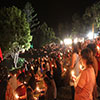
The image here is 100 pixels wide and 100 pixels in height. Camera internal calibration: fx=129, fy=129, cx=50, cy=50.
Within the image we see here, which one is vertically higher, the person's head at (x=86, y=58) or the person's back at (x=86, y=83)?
the person's head at (x=86, y=58)

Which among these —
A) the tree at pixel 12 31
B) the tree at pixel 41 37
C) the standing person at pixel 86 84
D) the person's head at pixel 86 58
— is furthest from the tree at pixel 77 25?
the standing person at pixel 86 84

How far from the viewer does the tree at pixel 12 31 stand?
14.4 meters

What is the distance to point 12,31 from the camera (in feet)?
49.5

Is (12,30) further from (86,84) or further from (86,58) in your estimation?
(86,84)

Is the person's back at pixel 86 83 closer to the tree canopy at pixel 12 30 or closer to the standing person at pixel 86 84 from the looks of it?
the standing person at pixel 86 84

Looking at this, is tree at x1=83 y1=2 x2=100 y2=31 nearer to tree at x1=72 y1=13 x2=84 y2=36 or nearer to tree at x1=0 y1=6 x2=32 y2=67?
tree at x1=72 y1=13 x2=84 y2=36

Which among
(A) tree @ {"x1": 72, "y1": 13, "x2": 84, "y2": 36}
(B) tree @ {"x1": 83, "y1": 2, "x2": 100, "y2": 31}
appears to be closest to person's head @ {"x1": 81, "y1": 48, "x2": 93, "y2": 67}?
(B) tree @ {"x1": 83, "y1": 2, "x2": 100, "y2": 31}

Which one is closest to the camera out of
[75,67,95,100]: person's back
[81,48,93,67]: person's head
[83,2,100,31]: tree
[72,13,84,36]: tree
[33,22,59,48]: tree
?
[75,67,95,100]: person's back

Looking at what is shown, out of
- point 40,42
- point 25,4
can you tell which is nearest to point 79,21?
point 40,42

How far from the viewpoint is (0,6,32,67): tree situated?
14391 mm

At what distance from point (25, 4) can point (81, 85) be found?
31999 millimetres

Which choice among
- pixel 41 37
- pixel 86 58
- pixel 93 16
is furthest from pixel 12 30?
pixel 93 16

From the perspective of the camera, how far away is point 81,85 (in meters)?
2.58

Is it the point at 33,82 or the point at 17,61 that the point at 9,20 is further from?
the point at 33,82
